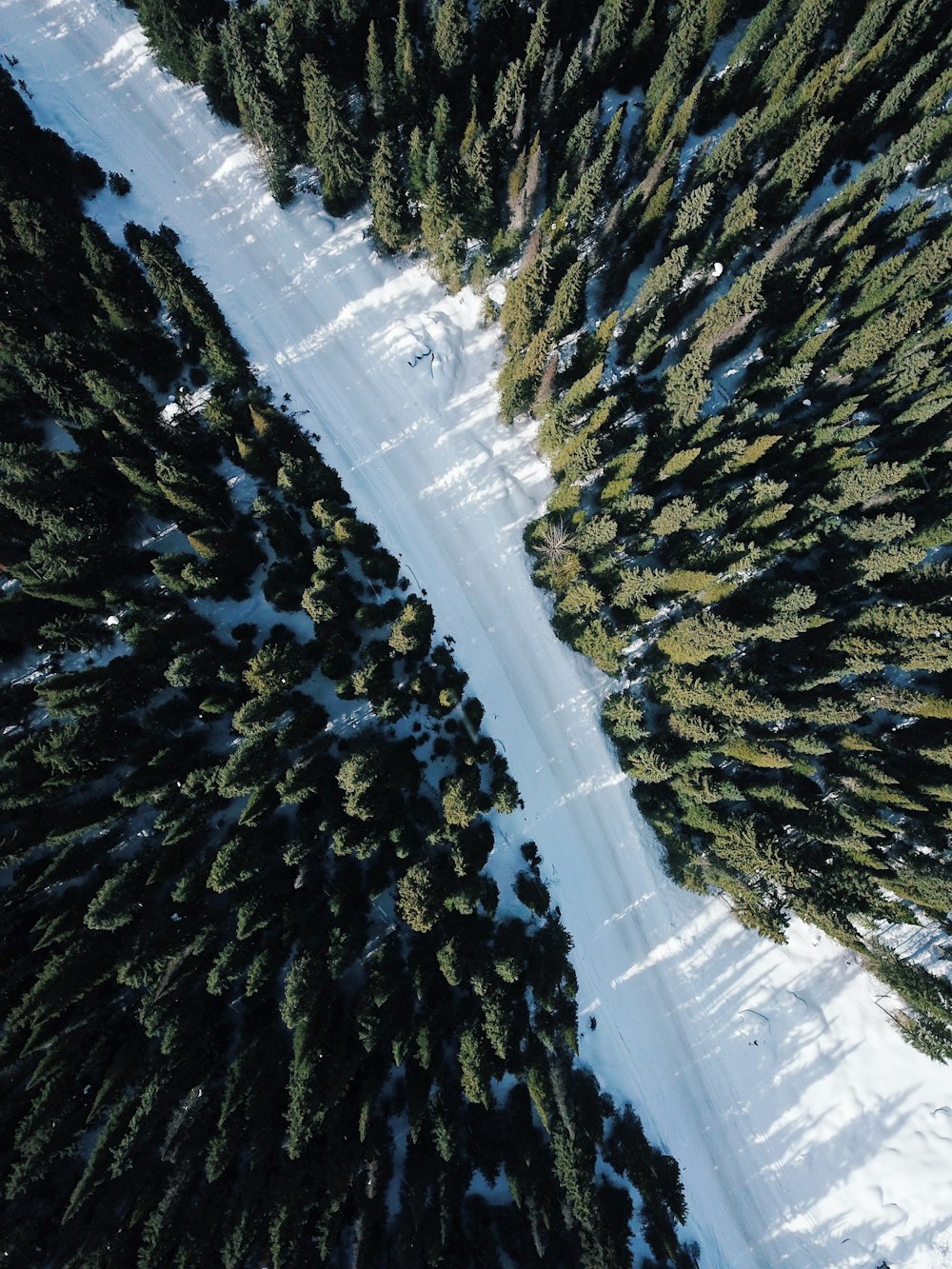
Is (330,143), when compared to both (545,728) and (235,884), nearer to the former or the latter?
(545,728)

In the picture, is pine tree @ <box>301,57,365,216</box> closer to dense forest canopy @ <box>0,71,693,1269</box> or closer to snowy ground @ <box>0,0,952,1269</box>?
snowy ground @ <box>0,0,952,1269</box>

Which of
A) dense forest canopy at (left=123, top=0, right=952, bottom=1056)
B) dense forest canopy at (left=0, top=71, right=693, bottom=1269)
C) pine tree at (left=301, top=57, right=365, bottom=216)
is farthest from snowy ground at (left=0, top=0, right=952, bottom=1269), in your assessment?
dense forest canopy at (left=0, top=71, right=693, bottom=1269)

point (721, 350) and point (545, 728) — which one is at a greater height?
point (721, 350)

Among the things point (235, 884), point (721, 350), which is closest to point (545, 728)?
point (235, 884)

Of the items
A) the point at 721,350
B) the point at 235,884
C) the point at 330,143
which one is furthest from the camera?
the point at 721,350

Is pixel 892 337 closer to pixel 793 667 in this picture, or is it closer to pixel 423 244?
pixel 793 667

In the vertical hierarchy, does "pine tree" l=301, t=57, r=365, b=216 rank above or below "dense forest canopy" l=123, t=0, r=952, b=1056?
above

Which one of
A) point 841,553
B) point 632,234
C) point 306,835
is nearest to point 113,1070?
point 306,835

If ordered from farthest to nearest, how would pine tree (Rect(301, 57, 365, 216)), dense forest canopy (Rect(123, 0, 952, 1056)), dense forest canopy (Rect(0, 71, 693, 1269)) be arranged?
pine tree (Rect(301, 57, 365, 216)) → dense forest canopy (Rect(123, 0, 952, 1056)) → dense forest canopy (Rect(0, 71, 693, 1269))
